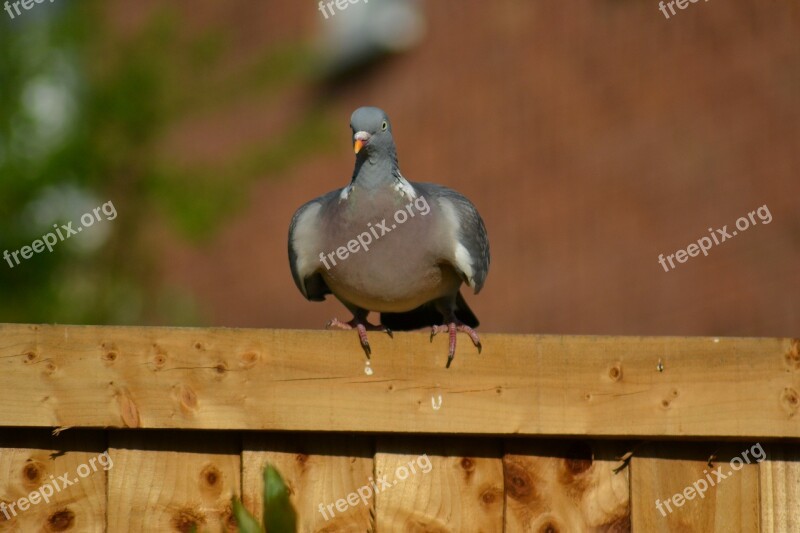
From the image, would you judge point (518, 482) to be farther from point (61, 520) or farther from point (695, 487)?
point (61, 520)

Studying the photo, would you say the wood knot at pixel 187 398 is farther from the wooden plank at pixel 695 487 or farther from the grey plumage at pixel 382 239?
the wooden plank at pixel 695 487

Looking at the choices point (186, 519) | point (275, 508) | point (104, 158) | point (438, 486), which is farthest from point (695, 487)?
point (104, 158)

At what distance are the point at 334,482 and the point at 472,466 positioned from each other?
16.5 inches

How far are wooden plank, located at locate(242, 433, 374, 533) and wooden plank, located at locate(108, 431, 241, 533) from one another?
7 centimetres

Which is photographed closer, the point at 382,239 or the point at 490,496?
the point at 490,496

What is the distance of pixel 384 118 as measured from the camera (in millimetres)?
4176

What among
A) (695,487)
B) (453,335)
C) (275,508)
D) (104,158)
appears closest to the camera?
(275,508)

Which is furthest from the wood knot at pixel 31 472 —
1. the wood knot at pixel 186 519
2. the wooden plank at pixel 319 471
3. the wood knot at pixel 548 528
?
the wood knot at pixel 548 528

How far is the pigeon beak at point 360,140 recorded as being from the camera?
403 cm

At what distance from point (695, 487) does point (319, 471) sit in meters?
1.14

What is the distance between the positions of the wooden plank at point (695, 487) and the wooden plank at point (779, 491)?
0.02 meters

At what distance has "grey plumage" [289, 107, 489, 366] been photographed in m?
4.04

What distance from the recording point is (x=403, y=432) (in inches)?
118

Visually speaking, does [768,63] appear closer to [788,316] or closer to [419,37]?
[788,316]
